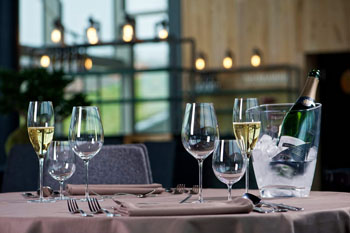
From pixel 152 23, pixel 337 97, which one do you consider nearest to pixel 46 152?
pixel 337 97

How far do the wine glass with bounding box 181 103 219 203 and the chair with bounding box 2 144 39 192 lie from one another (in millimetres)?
1903

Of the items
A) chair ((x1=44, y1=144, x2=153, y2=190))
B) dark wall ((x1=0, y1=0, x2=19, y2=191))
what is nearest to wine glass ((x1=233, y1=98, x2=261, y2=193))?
chair ((x1=44, y1=144, x2=153, y2=190))

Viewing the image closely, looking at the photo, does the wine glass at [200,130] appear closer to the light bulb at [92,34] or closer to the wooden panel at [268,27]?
the light bulb at [92,34]

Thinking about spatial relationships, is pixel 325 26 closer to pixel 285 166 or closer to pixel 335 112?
pixel 335 112

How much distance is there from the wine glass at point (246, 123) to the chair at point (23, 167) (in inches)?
69.7

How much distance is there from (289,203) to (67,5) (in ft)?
39.6

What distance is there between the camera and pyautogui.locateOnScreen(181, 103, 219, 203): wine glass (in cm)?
156

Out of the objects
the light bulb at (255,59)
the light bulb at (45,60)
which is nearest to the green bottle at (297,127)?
the light bulb at (45,60)

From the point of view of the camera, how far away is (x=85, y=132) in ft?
5.40

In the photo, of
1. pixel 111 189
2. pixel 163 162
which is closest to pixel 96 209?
pixel 111 189

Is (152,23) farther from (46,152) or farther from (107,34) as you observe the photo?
(46,152)

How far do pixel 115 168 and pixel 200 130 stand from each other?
93 cm

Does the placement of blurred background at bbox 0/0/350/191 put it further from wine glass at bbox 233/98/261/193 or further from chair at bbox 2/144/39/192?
wine glass at bbox 233/98/261/193

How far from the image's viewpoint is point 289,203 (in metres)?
1.55
